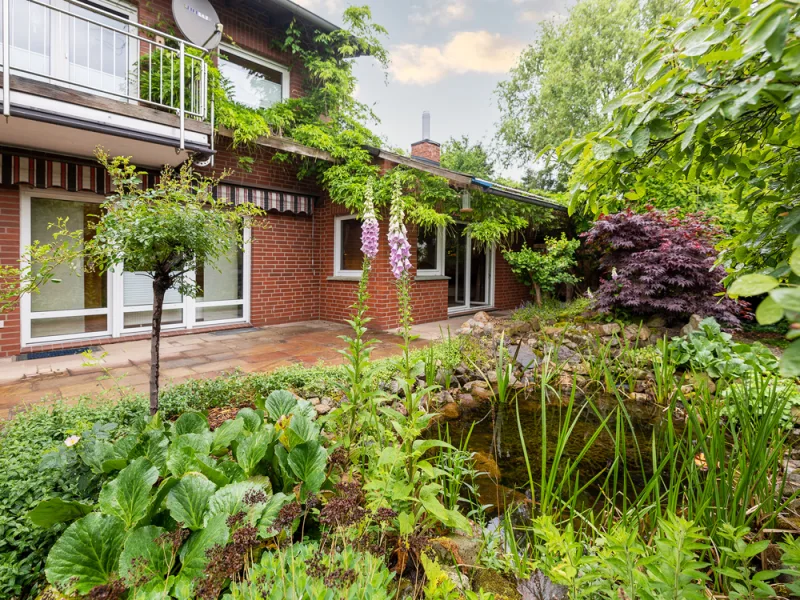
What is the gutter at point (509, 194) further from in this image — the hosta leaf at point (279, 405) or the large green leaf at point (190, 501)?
the large green leaf at point (190, 501)

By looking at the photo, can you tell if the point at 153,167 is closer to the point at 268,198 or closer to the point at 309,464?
the point at 268,198

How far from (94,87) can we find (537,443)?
5872 millimetres

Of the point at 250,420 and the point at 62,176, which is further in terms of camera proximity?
the point at 62,176

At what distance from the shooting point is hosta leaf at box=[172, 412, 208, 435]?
1837mm

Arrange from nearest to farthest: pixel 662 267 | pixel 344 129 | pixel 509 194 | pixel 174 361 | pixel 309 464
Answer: pixel 309 464 → pixel 174 361 → pixel 662 267 → pixel 344 129 → pixel 509 194

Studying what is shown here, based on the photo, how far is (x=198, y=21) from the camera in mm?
5676

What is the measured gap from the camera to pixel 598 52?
17.1 m

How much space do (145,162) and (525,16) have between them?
1929 centimetres

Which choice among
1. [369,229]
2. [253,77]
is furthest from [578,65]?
[369,229]

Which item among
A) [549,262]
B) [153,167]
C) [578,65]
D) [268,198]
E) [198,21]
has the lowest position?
[549,262]

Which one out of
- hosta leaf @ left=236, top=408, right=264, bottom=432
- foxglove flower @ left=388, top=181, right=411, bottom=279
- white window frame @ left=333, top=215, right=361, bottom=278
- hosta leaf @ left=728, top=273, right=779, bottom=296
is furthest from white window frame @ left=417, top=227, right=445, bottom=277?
hosta leaf @ left=728, top=273, right=779, bottom=296

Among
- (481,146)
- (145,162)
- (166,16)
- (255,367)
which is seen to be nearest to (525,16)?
(481,146)

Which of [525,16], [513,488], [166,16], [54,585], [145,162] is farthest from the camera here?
[525,16]

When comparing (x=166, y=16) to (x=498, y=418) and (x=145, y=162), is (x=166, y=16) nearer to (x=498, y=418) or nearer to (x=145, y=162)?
(x=145, y=162)
